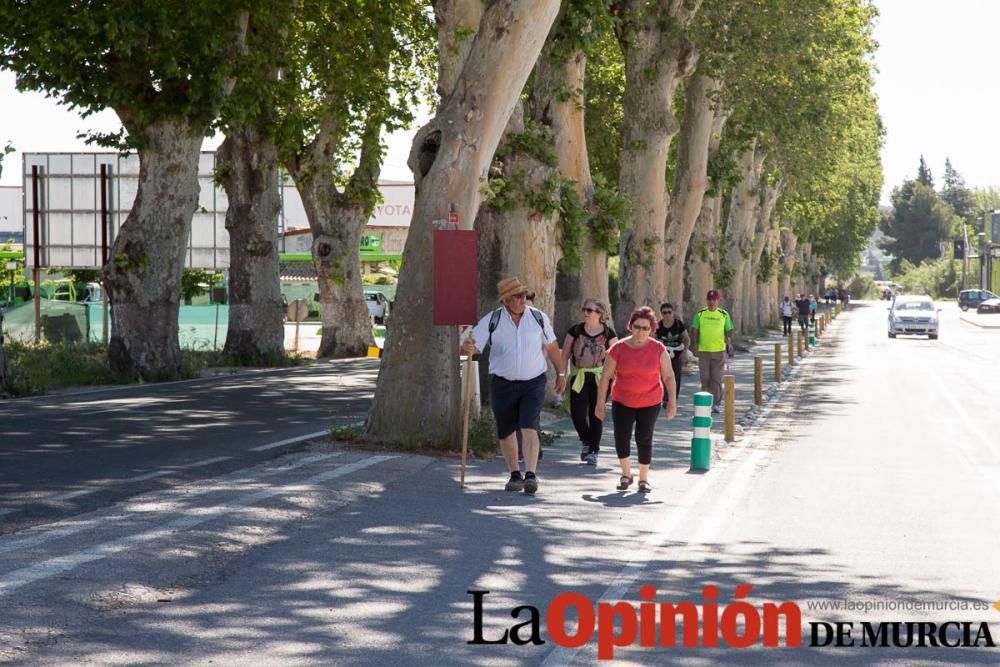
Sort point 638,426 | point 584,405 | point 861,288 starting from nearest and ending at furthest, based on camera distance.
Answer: point 638,426 → point 584,405 → point 861,288

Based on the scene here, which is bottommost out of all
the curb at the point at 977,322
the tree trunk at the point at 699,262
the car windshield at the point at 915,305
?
the curb at the point at 977,322

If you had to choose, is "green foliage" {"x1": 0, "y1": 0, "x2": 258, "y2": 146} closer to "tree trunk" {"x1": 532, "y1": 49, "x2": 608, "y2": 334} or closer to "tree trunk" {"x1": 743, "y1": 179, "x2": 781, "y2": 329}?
"tree trunk" {"x1": 532, "y1": 49, "x2": 608, "y2": 334}

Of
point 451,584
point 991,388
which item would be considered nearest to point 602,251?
point 991,388

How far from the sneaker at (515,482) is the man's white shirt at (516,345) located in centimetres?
87

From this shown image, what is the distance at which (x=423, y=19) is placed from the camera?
35.0 m

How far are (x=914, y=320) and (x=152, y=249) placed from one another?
3944 centimetres

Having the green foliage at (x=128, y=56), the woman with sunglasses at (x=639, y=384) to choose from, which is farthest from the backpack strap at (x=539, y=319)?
the green foliage at (x=128, y=56)

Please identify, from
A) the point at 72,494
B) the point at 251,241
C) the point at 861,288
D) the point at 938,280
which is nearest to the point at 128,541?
the point at 72,494

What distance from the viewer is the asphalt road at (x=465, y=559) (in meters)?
7.25

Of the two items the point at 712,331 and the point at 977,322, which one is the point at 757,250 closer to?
the point at 977,322

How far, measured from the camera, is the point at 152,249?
27.5 metres

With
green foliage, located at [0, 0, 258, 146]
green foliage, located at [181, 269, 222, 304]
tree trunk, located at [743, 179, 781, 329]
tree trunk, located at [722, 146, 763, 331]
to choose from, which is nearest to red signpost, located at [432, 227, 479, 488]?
green foliage, located at [0, 0, 258, 146]

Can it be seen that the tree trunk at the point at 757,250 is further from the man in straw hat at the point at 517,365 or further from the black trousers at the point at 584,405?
the man in straw hat at the point at 517,365

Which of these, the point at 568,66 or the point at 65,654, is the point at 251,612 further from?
the point at 568,66
